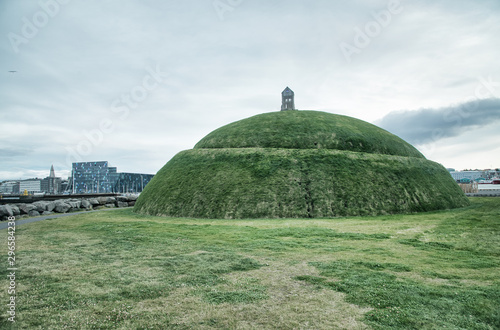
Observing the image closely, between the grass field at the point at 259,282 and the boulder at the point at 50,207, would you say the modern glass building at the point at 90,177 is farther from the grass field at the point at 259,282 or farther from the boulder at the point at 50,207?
the grass field at the point at 259,282

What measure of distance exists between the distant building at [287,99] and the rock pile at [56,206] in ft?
150

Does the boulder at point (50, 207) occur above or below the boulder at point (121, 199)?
below

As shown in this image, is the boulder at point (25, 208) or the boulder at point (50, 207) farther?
the boulder at point (50, 207)

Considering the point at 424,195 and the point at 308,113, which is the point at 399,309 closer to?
the point at 424,195

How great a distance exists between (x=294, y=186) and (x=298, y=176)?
157 cm

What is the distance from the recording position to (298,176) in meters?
30.9

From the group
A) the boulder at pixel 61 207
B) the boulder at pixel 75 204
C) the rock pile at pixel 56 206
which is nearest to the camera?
the rock pile at pixel 56 206

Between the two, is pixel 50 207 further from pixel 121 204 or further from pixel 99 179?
pixel 99 179

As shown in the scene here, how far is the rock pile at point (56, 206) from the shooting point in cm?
3174

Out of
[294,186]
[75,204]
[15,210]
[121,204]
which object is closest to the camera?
[294,186]

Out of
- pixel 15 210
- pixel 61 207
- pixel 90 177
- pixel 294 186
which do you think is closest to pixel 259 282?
pixel 294 186

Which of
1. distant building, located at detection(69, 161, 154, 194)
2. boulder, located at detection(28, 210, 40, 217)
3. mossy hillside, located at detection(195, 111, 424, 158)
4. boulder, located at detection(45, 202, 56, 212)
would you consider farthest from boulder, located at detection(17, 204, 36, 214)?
distant building, located at detection(69, 161, 154, 194)

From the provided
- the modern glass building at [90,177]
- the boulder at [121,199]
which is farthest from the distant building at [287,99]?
the modern glass building at [90,177]

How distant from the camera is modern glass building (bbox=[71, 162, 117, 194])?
16762 cm
